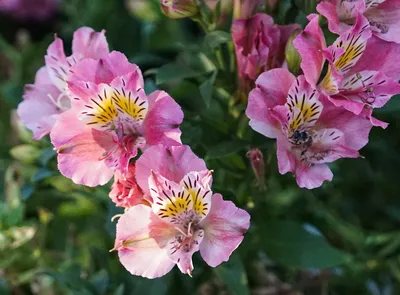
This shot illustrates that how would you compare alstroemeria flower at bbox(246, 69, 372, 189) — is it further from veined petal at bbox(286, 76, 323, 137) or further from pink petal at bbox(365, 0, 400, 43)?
pink petal at bbox(365, 0, 400, 43)

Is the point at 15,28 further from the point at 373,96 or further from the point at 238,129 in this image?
the point at 373,96

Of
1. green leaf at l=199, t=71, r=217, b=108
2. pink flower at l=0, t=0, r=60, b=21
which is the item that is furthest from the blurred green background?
pink flower at l=0, t=0, r=60, b=21

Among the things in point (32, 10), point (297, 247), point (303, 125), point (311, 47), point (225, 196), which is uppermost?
point (311, 47)

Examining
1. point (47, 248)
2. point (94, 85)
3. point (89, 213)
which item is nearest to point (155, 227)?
point (94, 85)

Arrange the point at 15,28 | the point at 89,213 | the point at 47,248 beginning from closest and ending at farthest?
the point at 89,213
the point at 47,248
the point at 15,28

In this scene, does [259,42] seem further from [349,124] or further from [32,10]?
[32,10]

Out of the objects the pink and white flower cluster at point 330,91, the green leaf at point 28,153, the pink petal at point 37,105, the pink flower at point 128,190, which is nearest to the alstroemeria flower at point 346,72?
the pink and white flower cluster at point 330,91

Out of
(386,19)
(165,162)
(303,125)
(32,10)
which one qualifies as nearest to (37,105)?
(165,162)

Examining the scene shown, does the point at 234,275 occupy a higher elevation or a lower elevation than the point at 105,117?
lower
